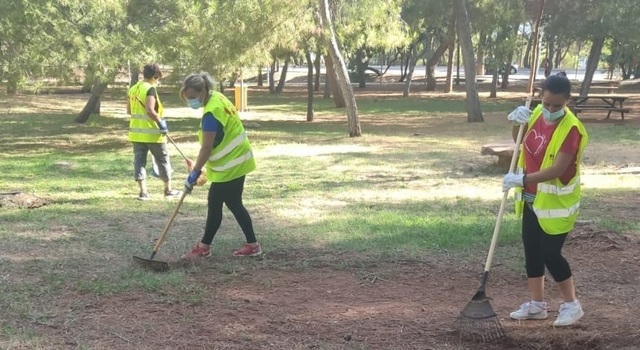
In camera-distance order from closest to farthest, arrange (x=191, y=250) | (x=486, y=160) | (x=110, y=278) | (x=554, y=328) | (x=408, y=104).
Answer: (x=554, y=328)
(x=110, y=278)
(x=191, y=250)
(x=486, y=160)
(x=408, y=104)

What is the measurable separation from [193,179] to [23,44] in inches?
342

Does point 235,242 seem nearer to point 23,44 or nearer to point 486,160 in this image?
point 486,160

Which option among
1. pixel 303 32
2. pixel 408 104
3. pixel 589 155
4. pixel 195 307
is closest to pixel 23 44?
pixel 303 32

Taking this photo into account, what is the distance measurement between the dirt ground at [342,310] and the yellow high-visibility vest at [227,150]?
725 mm

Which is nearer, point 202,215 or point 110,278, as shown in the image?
point 110,278

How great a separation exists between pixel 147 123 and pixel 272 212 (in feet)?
5.80

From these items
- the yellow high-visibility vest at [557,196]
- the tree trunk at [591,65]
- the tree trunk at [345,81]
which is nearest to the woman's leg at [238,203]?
the yellow high-visibility vest at [557,196]

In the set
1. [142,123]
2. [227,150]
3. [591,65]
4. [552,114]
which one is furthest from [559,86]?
[591,65]

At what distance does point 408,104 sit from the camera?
90.1 feet

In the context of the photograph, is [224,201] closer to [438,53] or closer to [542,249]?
[542,249]

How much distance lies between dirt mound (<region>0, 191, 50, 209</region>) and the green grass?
0.20 meters

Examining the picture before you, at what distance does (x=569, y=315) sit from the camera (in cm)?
402

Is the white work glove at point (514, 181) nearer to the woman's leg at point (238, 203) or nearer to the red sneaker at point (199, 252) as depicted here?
the woman's leg at point (238, 203)

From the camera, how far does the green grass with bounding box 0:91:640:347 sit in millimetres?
4918
